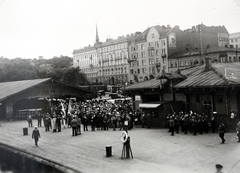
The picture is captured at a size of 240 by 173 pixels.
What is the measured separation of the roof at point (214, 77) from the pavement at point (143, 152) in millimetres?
4421

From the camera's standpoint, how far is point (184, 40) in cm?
7619

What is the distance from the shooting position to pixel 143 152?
16891 millimetres

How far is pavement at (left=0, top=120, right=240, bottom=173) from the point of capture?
13.8 m

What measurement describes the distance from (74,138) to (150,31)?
61.8 m

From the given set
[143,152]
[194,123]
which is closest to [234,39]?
[194,123]

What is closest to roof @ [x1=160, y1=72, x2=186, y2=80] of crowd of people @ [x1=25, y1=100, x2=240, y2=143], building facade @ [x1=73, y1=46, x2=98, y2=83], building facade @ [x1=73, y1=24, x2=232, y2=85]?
crowd of people @ [x1=25, y1=100, x2=240, y2=143]

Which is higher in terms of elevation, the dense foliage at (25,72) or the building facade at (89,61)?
the building facade at (89,61)

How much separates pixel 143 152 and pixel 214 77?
39.1ft

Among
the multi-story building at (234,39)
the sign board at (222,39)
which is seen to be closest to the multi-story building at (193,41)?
the sign board at (222,39)

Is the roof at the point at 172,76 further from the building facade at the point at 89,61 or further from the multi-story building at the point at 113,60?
the building facade at the point at 89,61

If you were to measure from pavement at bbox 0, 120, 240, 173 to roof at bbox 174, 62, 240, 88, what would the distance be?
442 cm

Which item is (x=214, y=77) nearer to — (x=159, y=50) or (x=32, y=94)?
(x=32, y=94)

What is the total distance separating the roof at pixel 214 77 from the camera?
2314 cm

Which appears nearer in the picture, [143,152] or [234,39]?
[143,152]
